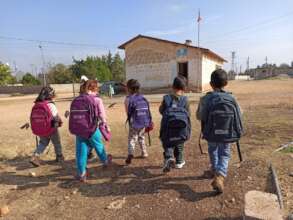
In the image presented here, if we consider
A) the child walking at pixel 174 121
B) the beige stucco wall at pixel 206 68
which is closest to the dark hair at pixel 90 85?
the child walking at pixel 174 121

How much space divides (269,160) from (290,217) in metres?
2.04

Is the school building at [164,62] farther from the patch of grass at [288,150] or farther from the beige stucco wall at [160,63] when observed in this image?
the patch of grass at [288,150]

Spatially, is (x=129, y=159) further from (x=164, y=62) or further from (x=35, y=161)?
(x=164, y=62)

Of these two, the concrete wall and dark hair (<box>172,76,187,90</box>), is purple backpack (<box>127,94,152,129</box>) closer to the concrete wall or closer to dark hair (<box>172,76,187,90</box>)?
dark hair (<box>172,76,187,90</box>)

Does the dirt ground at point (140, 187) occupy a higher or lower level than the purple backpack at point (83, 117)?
lower

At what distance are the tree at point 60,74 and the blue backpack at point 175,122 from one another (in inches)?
2359

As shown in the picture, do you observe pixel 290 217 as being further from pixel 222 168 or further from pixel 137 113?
pixel 137 113

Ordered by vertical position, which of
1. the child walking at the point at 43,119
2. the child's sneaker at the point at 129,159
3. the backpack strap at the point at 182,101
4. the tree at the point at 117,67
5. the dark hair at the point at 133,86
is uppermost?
the tree at the point at 117,67

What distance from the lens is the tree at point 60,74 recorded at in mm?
62250

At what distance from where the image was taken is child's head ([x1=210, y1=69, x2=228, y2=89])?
3.79m

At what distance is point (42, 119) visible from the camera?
5.19m

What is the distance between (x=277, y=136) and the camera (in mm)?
6539

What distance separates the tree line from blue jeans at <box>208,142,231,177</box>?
52126 millimetres

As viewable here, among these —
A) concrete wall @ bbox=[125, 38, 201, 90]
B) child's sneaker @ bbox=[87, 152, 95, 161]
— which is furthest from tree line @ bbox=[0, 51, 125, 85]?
child's sneaker @ bbox=[87, 152, 95, 161]
